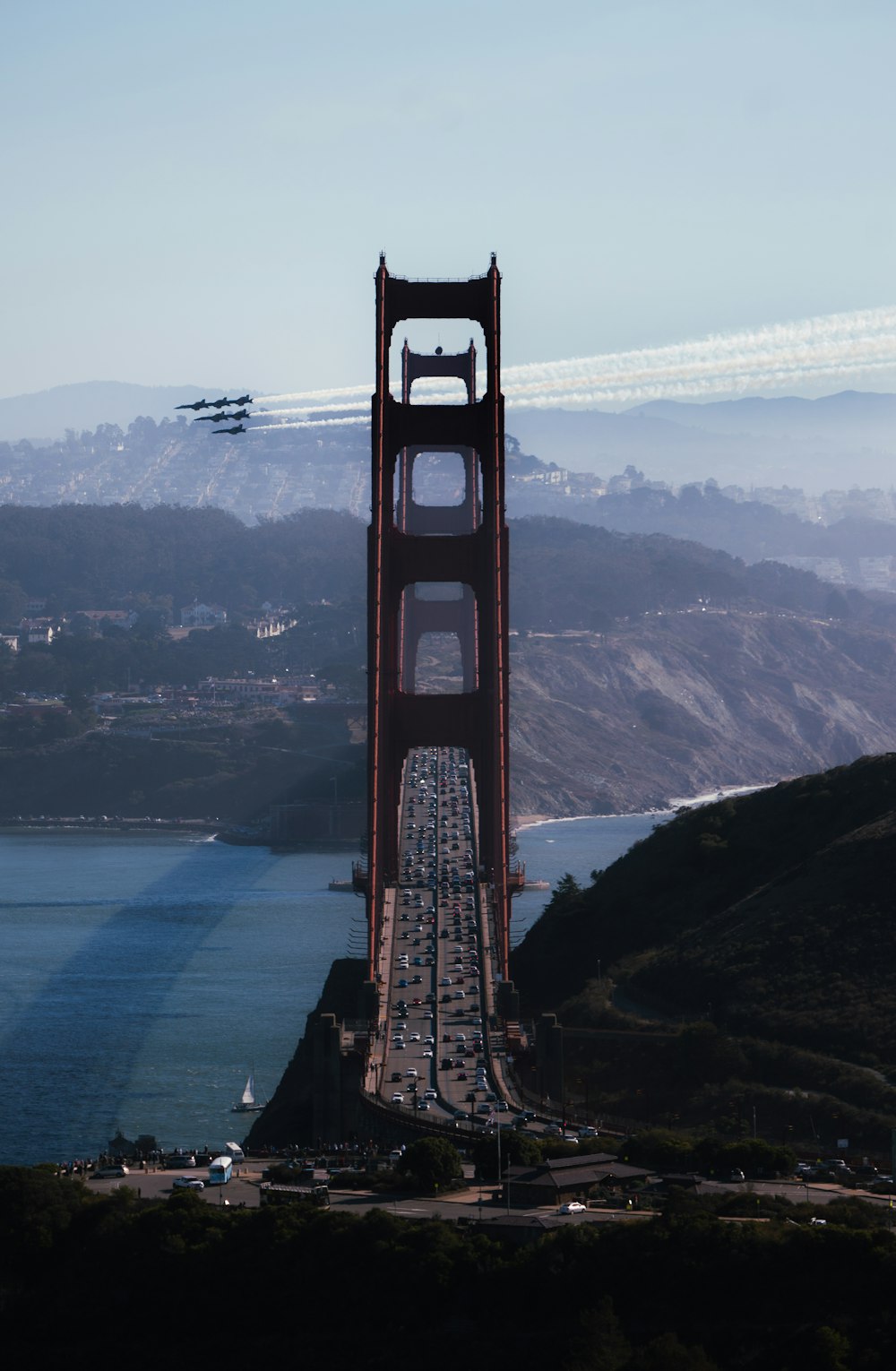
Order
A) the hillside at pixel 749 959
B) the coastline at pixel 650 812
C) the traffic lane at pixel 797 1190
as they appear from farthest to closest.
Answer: the coastline at pixel 650 812 → the hillside at pixel 749 959 → the traffic lane at pixel 797 1190

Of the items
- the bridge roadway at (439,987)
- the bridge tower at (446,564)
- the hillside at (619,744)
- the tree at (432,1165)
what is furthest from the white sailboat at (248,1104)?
the hillside at (619,744)

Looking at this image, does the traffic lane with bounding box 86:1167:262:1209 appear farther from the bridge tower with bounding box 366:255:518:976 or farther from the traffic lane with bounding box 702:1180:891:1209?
the bridge tower with bounding box 366:255:518:976

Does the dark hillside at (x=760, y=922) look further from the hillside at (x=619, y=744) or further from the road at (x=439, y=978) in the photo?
the hillside at (x=619, y=744)

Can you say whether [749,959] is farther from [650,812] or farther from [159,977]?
[650,812]

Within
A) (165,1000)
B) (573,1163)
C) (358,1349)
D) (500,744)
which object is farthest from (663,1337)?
(165,1000)

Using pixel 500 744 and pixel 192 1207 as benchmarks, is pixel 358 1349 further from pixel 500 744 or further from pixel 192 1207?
pixel 500 744

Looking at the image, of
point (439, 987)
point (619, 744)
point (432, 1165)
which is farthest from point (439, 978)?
point (619, 744)
